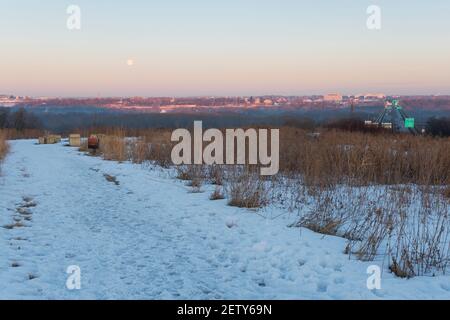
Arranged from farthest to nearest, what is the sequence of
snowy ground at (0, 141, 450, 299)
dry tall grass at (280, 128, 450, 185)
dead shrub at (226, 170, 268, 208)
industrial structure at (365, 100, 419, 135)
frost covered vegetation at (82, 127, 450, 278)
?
industrial structure at (365, 100, 419, 135) < dry tall grass at (280, 128, 450, 185) < dead shrub at (226, 170, 268, 208) < frost covered vegetation at (82, 127, 450, 278) < snowy ground at (0, 141, 450, 299)

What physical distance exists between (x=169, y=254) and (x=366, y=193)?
4523 mm

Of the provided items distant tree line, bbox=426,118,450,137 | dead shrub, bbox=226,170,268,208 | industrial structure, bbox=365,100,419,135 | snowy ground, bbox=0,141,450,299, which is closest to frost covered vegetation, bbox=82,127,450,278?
dead shrub, bbox=226,170,268,208

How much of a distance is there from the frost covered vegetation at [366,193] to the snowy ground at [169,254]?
0.35m

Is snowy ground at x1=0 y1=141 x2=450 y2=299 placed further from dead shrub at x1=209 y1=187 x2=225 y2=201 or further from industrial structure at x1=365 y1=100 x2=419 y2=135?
industrial structure at x1=365 y1=100 x2=419 y2=135

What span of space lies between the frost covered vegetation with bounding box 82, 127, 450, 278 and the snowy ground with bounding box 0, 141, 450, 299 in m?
0.35

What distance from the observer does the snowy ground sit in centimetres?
381

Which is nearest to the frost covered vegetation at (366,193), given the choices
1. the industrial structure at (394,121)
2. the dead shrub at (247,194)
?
the dead shrub at (247,194)

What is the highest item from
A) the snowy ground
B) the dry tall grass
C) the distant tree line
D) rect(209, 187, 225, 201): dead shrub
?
the distant tree line

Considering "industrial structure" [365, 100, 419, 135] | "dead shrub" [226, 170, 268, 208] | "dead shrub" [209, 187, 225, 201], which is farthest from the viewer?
"industrial structure" [365, 100, 419, 135]

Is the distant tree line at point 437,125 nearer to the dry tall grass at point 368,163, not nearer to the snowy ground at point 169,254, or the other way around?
the dry tall grass at point 368,163

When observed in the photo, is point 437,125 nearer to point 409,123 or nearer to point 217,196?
point 409,123

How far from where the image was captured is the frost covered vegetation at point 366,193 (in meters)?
4.77
